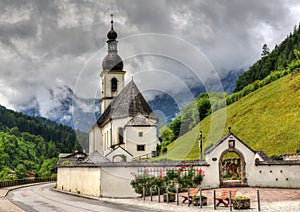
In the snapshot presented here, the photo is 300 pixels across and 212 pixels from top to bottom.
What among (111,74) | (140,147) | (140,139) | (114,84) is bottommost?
(140,147)

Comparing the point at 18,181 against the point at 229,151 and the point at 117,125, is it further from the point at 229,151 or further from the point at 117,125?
the point at 229,151

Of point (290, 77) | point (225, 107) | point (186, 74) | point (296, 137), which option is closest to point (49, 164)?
point (225, 107)

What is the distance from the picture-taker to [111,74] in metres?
76.9

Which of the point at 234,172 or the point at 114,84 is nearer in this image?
the point at 234,172

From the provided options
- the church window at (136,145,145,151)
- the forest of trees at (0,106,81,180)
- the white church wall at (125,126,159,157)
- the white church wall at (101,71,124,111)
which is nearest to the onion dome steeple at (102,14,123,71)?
the white church wall at (101,71,124,111)

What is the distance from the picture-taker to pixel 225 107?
9081 cm

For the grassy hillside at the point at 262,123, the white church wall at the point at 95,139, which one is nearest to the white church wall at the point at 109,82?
the white church wall at the point at 95,139

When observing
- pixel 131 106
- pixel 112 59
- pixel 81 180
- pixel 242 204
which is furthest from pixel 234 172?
pixel 112 59

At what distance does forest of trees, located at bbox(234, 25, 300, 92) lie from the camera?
127894mm

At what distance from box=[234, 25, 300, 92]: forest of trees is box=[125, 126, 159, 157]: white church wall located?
78199 millimetres

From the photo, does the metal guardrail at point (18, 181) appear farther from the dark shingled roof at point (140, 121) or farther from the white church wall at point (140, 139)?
the dark shingled roof at point (140, 121)

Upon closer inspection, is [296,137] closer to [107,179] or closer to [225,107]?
[107,179]

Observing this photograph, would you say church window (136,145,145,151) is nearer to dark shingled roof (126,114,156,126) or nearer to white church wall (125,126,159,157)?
white church wall (125,126,159,157)

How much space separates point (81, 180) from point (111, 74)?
44270 millimetres
